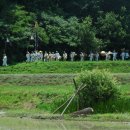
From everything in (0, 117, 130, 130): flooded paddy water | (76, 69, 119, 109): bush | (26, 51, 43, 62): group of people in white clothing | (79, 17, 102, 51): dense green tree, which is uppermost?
(79, 17, 102, 51): dense green tree

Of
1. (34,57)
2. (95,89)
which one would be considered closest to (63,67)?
(34,57)

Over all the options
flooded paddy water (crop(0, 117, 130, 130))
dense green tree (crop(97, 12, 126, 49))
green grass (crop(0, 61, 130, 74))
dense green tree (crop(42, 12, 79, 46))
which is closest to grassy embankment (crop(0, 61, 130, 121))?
flooded paddy water (crop(0, 117, 130, 130))

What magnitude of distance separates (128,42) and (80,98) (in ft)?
182

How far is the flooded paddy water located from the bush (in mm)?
4818

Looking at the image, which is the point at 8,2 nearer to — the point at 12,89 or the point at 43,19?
the point at 43,19

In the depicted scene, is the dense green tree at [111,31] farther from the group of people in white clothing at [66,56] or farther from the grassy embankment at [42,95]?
the grassy embankment at [42,95]

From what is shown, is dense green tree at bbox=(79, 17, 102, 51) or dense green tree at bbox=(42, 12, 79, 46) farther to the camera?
dense green tree at bbox=(42, 12, 79, 46)

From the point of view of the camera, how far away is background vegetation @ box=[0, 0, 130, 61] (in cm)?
8175

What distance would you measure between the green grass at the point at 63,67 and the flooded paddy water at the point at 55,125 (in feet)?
98.4

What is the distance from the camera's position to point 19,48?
85.1 metres

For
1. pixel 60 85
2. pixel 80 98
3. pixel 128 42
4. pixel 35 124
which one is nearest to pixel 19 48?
pixel 128 42

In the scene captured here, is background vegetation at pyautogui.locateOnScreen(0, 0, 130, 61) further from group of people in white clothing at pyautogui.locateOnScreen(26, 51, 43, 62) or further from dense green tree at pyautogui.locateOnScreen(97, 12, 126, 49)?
group of people in white clothing at pyautogui.locateOnScreen(26, 51, 43, 62)

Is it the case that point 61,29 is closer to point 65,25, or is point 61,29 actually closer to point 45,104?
point 65,25

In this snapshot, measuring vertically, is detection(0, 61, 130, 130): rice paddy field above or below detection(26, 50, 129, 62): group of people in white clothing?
below
